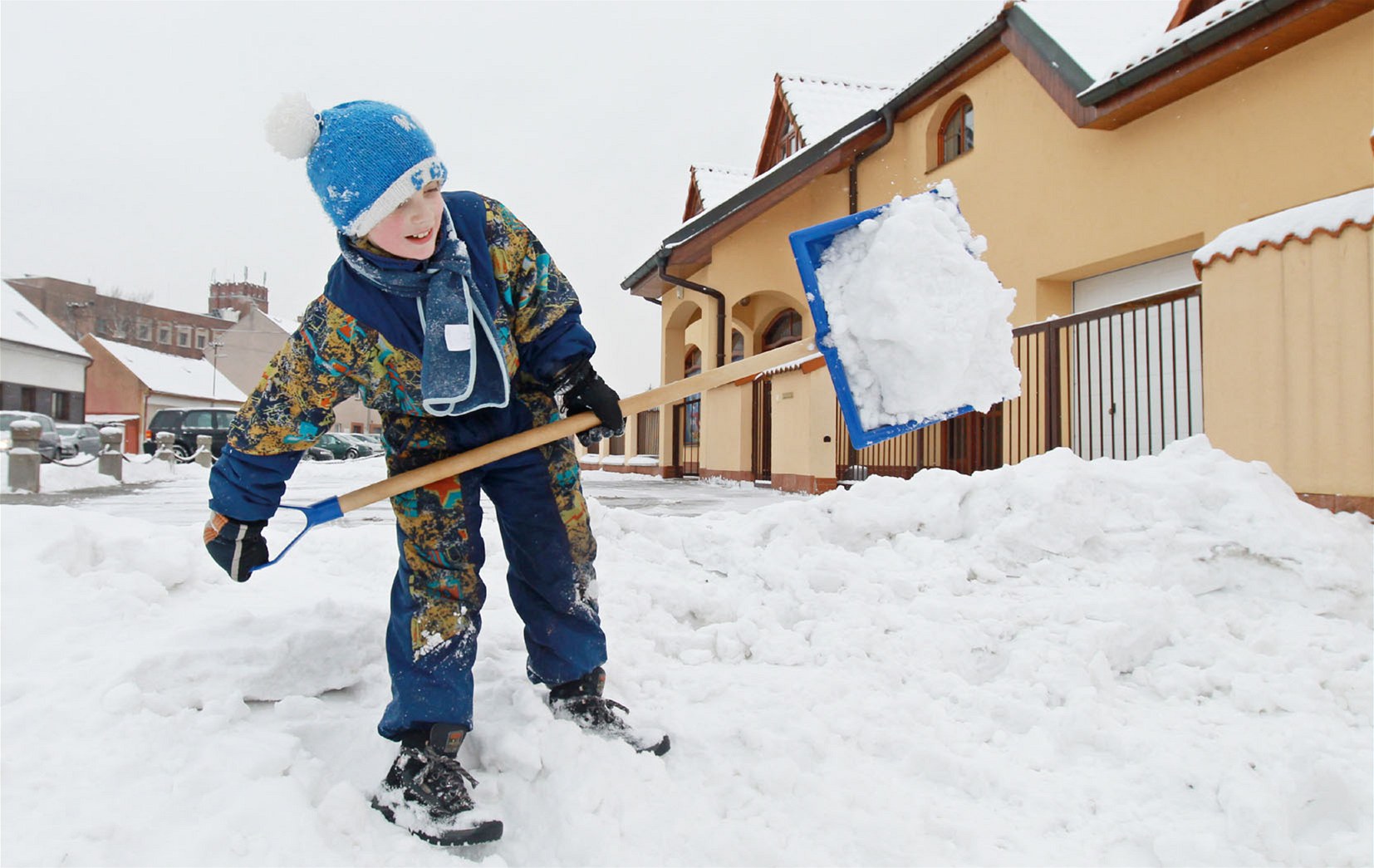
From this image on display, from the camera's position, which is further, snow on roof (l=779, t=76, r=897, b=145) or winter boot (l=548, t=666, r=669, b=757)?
snow on roof (l=779, t=76, r=897, b=145)

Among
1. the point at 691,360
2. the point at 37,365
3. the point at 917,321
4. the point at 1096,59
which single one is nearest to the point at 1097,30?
the point at 1096,59

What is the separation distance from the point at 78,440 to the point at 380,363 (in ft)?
63.3

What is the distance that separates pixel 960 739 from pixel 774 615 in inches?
36.5

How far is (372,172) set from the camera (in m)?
1.63

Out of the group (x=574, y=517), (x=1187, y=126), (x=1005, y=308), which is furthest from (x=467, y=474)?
(x=1187, y=126)

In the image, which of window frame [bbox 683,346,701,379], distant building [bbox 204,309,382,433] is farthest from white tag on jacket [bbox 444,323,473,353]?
distant building [bbox 204,309,382,433]

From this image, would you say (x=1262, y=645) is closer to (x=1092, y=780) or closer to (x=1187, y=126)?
(x=1092, y=780)

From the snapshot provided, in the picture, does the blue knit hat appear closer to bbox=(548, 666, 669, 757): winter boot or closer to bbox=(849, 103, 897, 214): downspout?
bbox=(548, 666, 669, 757): winter boot

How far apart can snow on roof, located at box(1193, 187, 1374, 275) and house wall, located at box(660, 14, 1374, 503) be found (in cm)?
35

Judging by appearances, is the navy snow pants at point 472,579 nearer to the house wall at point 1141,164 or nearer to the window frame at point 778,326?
the house wall at point 1141,164

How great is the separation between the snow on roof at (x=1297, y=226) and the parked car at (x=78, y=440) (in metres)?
19.0

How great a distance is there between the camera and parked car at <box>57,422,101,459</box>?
52.4 feet

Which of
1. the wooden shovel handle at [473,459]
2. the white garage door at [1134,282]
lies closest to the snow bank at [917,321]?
the wooden shovel handle at [473,459]

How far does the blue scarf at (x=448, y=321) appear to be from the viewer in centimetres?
168
